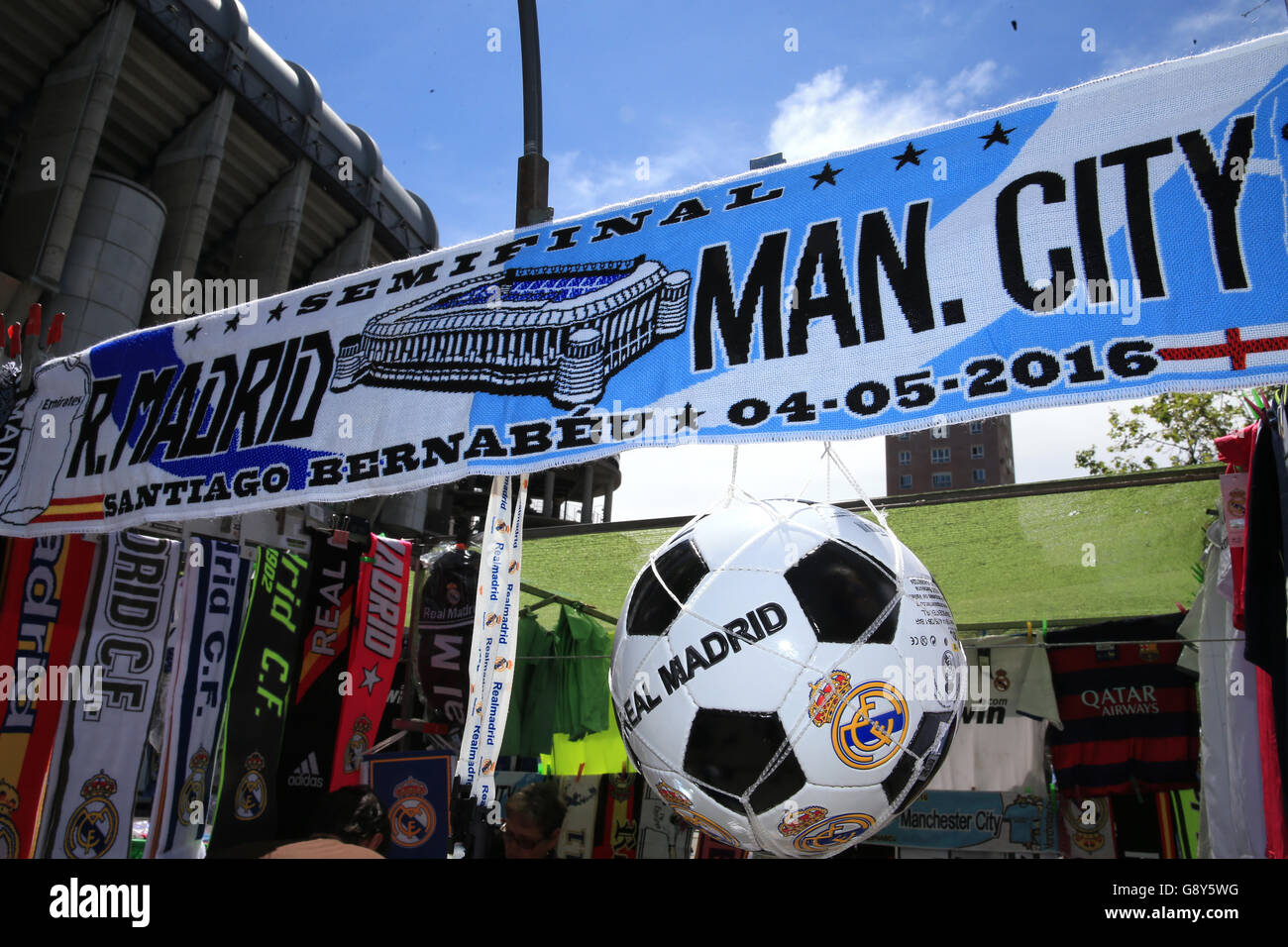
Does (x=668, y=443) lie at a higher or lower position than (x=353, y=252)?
lower

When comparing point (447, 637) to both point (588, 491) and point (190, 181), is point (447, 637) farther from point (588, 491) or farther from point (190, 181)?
point (588, 491)

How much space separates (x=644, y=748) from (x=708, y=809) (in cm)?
21

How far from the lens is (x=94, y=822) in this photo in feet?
13.7

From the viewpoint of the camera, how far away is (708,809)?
1977mm

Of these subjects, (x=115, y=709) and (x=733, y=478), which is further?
(x=115, y=709)

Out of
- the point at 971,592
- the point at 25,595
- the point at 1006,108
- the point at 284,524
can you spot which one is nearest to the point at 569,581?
the point at 284,524

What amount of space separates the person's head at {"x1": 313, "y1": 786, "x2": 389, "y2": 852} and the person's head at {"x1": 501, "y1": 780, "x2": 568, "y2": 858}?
0.80m

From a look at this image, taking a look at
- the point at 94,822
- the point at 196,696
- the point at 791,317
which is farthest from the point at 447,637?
the point at 791,317

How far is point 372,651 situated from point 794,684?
12.7 ft

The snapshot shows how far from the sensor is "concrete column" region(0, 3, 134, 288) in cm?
2008

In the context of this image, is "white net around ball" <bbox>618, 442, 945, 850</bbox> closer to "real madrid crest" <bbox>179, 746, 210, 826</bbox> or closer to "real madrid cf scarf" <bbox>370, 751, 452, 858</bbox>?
"real madrid cf scarf" <bbox>370, 751, 452, 858</bbox>

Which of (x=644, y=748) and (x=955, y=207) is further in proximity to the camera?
(x=955, y=207)

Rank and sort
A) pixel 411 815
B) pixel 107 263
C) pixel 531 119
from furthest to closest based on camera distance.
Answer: pixel 107 263, pixel 411 815, pixel 531 119
